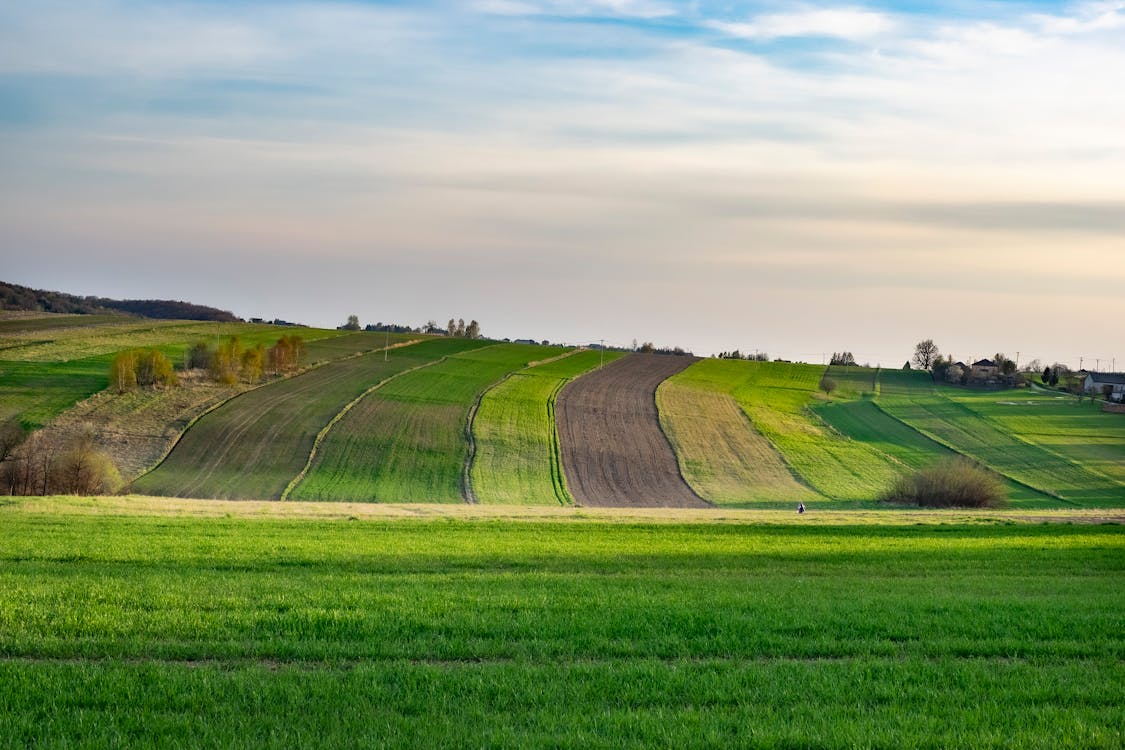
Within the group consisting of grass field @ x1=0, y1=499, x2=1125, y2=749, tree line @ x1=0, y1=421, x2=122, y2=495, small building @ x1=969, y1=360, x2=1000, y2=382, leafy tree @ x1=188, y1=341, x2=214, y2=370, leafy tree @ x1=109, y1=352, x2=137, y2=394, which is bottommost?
tree line @ x1=0, y1=421, x2=122, y2=495

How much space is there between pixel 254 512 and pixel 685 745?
28.7 meters

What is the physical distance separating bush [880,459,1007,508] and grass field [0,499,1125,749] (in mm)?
39906

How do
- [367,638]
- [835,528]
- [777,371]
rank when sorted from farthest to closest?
[777,371], [835,528], [367,638]

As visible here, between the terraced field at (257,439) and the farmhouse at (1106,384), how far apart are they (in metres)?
84.4

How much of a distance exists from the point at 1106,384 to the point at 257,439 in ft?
339

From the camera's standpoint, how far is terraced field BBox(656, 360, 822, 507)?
64250mm

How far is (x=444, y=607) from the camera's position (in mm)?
13281

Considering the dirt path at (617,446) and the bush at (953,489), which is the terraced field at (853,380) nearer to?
the dirt path at (617,446)

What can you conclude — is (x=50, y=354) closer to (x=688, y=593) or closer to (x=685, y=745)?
(x=688, y=593)

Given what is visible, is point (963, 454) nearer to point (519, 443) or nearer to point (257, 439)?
point (519, 443)

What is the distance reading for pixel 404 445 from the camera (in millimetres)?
68250

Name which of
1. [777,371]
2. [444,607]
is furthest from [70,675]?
[777,371]

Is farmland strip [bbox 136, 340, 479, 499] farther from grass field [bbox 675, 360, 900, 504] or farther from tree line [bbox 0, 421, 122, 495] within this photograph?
grass field [bbox 675, 360, 900, 504]

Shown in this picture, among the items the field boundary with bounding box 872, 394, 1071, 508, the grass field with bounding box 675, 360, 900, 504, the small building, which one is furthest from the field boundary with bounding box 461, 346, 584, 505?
the small building
